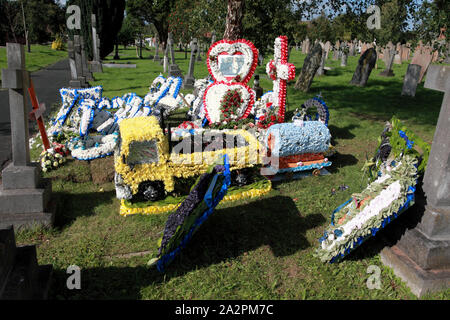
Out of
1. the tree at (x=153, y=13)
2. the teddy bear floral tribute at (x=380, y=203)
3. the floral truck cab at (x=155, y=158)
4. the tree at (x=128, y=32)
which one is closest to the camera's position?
the teddy bear floral tribute at (x=380, y=203)

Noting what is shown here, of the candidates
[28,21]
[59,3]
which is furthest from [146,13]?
[59,3]

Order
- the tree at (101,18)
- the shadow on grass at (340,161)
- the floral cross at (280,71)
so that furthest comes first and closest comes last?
the tree at (101,18)
the floral cross at (280,71)
the shadow on grass at (340,161)

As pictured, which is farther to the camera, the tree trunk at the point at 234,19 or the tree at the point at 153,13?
the tree at the point at 153,13

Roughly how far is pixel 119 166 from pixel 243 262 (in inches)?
91.1

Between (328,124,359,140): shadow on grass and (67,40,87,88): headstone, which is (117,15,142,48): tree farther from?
(328,124,359,140): shadow on grass

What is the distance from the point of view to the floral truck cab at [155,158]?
505cm

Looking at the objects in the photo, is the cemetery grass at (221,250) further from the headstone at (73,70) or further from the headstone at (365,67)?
the headstone at (365,67)

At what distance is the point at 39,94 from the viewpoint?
14.6m

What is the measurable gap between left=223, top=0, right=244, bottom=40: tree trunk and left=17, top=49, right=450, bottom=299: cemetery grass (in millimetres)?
6158

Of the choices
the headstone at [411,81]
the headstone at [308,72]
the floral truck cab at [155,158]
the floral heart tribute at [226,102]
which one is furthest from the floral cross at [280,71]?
the headstone at [411,81]

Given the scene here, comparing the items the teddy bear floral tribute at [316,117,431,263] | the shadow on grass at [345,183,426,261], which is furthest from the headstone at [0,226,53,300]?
the shadow on grass at [345,183,426,261]

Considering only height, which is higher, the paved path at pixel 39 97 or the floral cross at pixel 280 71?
the floral cross at pixel 280 71

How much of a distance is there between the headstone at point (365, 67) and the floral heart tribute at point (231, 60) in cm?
906

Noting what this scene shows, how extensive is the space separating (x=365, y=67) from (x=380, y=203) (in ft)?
46.3
